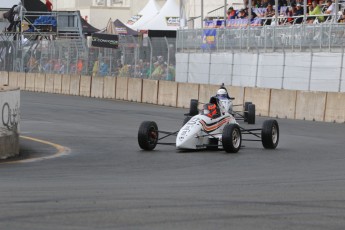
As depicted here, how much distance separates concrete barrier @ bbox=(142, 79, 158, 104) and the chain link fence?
1792 mm

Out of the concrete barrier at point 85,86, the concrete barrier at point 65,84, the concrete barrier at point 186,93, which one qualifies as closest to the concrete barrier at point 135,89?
the concrete barrier at point 186,93

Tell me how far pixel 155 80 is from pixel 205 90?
3.35 meters

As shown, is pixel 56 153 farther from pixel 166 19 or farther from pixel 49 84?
pixel 166 19

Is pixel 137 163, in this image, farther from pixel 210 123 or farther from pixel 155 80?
pixel 155 80

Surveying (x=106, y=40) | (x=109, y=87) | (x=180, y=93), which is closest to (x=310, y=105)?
(x=180, y=93)

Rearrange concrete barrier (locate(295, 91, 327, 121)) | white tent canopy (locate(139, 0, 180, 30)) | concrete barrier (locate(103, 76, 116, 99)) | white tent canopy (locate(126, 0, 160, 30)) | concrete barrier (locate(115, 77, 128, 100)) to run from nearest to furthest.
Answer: concrete barrier (locate(295, 91, 327, 121)) → concrete barrier (locate(115, 77, 128, 100)) → concrete barrier (locate(103, 76, 116, 99)) → white tent canopy (locate(139, 0, 180, 30)) → white tent canopy (locate(126, 0, 160, 30))

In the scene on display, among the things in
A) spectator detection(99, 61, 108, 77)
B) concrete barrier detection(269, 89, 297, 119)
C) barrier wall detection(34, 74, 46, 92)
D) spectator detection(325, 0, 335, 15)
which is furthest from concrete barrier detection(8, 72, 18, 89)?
concrete barrier detection(269, 89, 297, 119)

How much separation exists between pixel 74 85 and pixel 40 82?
10.5 ft

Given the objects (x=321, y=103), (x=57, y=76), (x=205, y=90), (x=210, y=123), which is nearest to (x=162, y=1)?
(x=57, y=76)

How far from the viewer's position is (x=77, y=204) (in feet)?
32.9

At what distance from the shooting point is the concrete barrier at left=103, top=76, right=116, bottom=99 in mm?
41375

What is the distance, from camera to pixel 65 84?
4569 centimetres

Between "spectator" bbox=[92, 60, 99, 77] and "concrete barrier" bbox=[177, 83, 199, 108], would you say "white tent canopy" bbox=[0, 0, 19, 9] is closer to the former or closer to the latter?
"spectator" bbox=[92, 60, 99, 77]

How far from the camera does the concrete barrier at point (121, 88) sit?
40.5 meters
